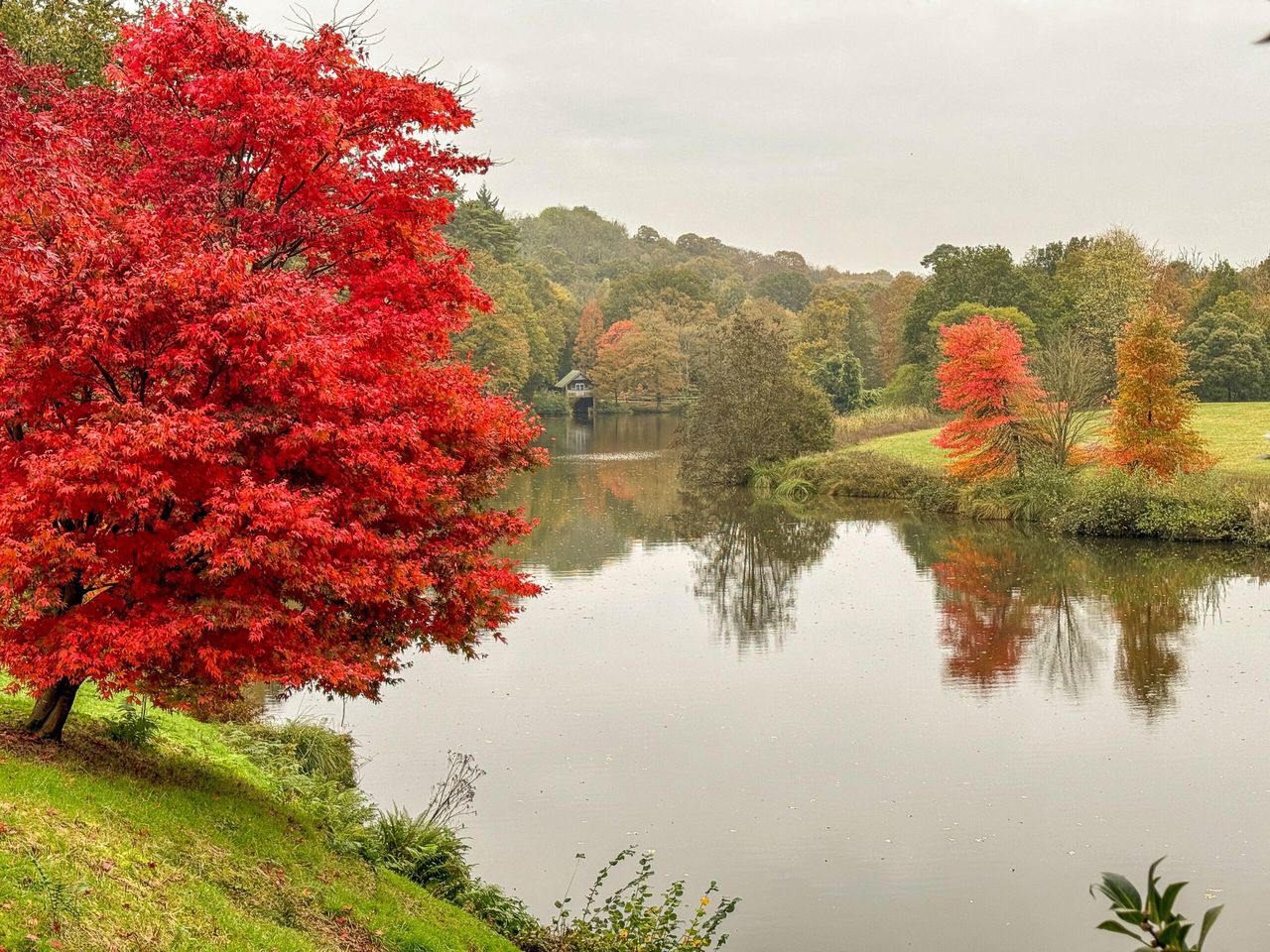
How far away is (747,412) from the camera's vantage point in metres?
46.2

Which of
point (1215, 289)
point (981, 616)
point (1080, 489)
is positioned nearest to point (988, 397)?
point (1080, 489)

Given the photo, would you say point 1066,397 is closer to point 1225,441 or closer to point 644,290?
A: point 1225,441

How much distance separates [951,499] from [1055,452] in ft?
12.9

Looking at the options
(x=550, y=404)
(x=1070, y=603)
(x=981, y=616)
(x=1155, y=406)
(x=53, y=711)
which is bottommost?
(x=981, y=616)

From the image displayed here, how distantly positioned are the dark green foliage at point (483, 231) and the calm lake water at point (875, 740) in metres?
61.2

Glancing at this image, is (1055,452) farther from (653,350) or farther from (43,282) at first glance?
(653,350)

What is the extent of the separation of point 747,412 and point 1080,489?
14.8m

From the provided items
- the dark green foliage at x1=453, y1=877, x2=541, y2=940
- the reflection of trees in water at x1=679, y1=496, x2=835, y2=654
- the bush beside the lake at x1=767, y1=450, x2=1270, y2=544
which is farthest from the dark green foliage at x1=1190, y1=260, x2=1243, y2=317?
the dark green foliage at x1=453, y1=877, x2=541, y2=940

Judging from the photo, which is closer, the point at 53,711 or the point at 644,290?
the point at 53,711

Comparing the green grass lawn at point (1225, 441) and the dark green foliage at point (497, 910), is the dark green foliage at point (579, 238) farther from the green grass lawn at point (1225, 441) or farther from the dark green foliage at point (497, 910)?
the dark green foliage at point (497, 910)

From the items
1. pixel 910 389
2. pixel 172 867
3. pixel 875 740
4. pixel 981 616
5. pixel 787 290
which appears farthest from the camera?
pixel 787 290

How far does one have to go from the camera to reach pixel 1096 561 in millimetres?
29656

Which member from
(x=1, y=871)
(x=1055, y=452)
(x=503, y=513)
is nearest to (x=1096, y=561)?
(x=1055, y=452)

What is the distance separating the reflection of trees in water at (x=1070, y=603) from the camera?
770 inches
